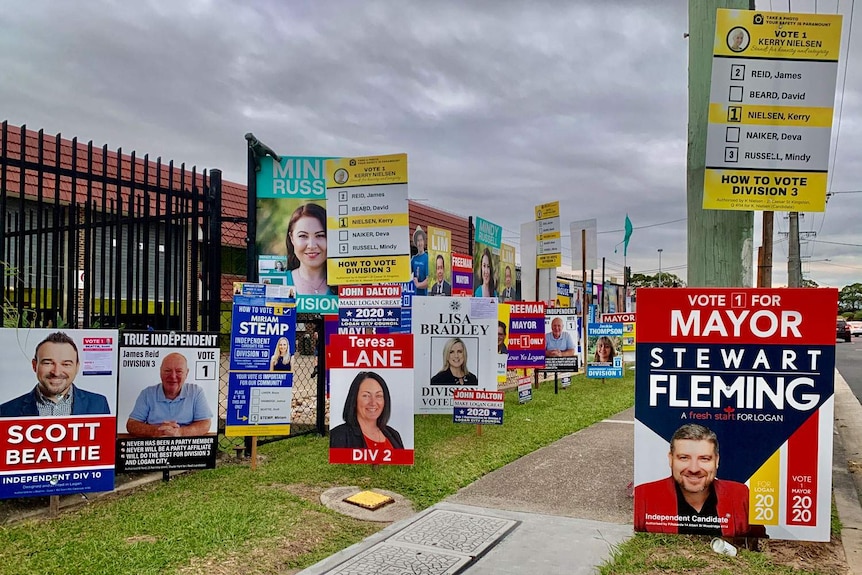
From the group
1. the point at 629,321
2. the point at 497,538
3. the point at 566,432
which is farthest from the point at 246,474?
the point at 629,321

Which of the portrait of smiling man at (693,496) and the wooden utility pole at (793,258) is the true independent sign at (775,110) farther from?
the wooden utility pole at (793,258)

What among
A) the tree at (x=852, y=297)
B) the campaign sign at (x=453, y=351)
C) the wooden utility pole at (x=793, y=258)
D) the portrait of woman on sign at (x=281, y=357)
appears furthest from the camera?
the tree at (x=852, y=297)

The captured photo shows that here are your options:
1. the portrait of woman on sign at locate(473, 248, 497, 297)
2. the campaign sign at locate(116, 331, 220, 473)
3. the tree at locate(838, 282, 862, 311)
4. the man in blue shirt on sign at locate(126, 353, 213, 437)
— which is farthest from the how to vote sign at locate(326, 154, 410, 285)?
the tree at locate(838, 282, 862, 311)

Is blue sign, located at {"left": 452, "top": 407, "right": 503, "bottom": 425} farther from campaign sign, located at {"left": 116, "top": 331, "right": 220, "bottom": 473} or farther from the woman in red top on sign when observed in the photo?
campaign sign, located at {"left": 116, "top": 331, "right": 220, "bottom": 473}

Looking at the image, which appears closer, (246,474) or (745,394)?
(745,394)

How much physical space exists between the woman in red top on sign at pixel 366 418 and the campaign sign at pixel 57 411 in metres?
1.98

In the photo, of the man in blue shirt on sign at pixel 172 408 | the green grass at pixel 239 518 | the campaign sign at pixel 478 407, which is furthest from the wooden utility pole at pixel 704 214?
the man in blue shirt on sign at pixel 172 408

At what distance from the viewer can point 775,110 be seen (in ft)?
14.7

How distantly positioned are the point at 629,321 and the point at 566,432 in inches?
351

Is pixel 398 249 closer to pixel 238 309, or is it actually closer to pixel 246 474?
pixel 238 309

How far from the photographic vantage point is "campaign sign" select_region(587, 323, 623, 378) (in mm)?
15273

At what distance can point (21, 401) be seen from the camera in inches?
199

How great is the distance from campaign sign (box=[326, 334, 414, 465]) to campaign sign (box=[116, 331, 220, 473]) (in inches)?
44.0

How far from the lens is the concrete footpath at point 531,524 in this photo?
4.21m
